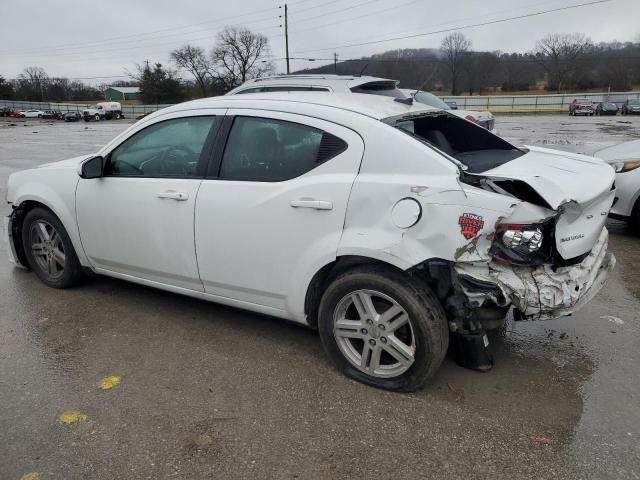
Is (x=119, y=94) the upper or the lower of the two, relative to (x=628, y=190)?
upper

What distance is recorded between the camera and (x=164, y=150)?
387 centimetres

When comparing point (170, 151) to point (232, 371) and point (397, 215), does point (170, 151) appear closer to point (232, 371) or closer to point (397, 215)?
point (232, 371)

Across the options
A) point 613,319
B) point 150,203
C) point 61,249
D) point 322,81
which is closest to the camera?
point 150,203

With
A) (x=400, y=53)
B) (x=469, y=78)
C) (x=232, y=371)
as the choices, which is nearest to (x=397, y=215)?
(x=232, y=371)

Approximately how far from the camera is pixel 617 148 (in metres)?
6.92

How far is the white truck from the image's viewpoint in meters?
58.7

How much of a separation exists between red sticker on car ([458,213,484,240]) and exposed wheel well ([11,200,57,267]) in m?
3.58

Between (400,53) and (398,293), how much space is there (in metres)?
40.6

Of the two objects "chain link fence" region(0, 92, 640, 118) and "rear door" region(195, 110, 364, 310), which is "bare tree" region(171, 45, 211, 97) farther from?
"rear door" region(195, 110, 364, 310)

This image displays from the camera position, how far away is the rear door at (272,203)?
303cm

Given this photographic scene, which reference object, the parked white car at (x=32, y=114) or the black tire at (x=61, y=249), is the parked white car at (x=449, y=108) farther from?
the parked white car at (x=32, y=114)

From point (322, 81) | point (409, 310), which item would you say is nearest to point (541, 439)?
point (409, 310)

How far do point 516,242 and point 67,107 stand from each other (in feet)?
277

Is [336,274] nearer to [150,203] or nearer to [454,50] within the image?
[150,203]
